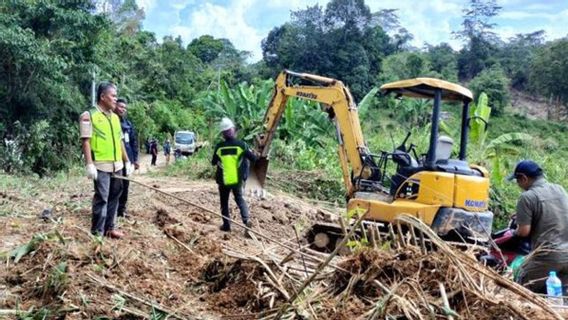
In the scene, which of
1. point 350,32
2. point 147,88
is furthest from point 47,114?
point 350,32

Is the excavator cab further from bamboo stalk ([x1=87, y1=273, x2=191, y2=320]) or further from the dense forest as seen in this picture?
the dense forest

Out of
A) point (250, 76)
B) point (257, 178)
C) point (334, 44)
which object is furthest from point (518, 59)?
point (257, 178)

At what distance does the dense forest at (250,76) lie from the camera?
16.7m

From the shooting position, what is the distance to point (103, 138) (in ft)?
19.7

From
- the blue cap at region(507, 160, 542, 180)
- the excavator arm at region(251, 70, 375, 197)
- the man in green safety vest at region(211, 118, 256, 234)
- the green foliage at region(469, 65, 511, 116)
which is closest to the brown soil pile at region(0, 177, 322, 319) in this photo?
the man in green safety vest at region(211, 118, 256, 234)

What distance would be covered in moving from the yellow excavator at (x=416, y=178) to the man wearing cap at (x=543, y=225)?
1287 millimetres

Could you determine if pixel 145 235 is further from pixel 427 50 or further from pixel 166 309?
pixel 427 50

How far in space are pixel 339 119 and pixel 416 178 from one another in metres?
1.69

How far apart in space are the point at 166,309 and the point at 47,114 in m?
15.4

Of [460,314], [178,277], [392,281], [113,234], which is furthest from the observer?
[113,234]

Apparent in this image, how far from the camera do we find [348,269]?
3.72 metres

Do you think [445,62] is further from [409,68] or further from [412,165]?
[412,165]

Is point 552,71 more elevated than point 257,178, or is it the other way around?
point 552,71

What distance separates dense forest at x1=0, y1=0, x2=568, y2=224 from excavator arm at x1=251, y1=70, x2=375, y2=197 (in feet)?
19.7
